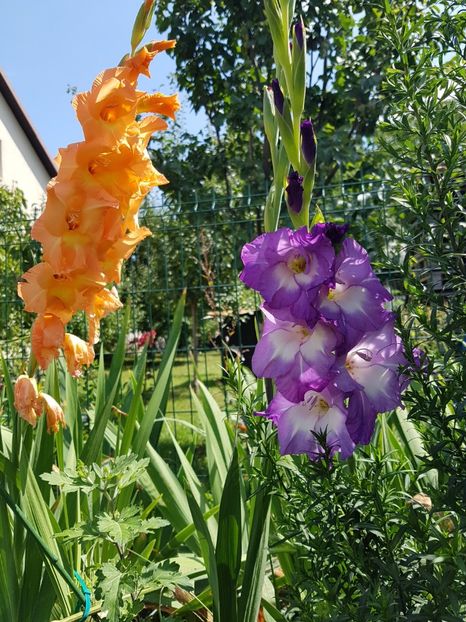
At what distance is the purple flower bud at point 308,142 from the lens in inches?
39.4

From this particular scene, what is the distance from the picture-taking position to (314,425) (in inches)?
35.9

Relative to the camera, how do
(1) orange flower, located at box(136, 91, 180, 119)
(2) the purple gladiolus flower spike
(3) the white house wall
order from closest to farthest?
(2) the purple gladiolus flower spike < (1) orange flower, located at box(136, 91, 180, 119) < (3) the white house wall

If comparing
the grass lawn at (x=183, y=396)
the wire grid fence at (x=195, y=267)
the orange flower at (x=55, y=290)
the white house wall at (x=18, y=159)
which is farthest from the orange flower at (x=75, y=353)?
the white house wall at (x=18, y=159)

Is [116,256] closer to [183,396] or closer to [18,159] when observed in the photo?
[183,396]

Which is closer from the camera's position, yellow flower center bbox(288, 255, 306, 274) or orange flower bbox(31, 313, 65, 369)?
yellow flower center bbox(288, 255, 306, 274)

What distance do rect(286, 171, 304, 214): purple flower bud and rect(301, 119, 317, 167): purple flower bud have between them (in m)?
0.06

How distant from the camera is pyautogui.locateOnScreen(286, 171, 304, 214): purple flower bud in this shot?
971 millimetres

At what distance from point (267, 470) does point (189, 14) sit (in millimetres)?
6487

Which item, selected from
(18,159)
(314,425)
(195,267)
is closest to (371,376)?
(314,425)

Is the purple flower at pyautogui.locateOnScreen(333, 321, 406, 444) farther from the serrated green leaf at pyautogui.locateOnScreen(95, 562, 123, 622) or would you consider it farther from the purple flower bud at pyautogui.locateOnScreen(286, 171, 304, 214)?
the serrated green leaf at pyautogui.locateOnScreen(95, 562, 123, 622)

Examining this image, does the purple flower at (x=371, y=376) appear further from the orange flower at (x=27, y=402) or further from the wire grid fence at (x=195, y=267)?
the wire grid fence at (x=195, y=267)

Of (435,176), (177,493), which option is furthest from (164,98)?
(177,493)

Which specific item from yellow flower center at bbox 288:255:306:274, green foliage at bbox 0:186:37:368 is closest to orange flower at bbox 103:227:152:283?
yellow flower center at bbox 288:255:306:274

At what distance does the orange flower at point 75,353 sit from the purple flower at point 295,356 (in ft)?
1.53
